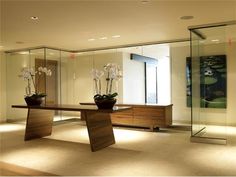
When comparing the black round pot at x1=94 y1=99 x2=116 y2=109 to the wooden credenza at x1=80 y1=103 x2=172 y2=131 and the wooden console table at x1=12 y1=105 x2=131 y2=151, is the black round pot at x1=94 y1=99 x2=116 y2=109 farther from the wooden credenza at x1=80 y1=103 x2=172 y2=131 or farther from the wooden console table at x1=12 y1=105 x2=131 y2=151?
the wooden credenza at x1=80 y1=103 x2=172 y2=131

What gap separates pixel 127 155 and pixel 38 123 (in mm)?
2880

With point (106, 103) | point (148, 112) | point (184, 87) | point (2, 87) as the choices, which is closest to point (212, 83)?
point (184, 87)

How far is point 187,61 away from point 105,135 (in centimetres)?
399

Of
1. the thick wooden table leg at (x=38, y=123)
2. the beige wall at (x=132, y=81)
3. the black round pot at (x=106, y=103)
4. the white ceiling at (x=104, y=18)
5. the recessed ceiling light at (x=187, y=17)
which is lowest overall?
the thick wooden table leg at (x=38, y=123)

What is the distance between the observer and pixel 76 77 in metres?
9.92

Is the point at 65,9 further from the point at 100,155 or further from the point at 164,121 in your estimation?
the point at 164,121

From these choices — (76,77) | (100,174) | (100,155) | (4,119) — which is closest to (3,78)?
(4,119)

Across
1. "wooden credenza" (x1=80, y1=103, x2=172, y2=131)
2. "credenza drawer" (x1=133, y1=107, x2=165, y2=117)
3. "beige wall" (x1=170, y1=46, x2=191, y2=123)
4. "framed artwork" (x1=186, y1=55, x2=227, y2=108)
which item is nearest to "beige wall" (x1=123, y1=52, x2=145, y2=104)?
"beige wall" (x1=170, y1=46, x2=191, y2=123)

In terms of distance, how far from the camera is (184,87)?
26.0ft

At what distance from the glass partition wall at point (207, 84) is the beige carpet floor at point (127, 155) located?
35 cm

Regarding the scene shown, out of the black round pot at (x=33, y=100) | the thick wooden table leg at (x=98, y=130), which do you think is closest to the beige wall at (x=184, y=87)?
the thick wooden table leg at (x=98, y=130)

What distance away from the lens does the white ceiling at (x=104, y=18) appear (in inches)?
169

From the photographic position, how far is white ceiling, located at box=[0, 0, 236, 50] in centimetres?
429

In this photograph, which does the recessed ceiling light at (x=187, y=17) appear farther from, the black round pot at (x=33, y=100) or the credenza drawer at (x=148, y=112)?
the black round pot at (x=33, y=100)
